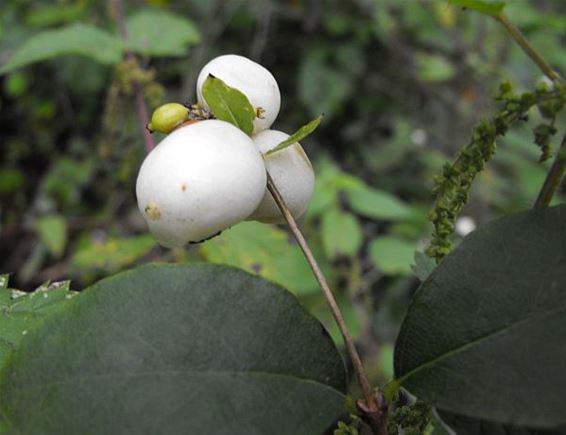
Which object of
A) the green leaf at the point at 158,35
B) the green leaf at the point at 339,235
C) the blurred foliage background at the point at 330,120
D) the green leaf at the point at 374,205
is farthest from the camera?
the blurred foliage background at the point at 330,120

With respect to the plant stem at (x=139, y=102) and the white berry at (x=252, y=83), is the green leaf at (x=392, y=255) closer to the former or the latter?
the plant stem at (x=139, y=102)

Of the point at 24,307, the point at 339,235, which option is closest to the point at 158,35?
the point at 339,235

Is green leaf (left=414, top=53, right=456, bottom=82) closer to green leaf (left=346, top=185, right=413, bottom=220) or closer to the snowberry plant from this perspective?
green leaf (left=346, top=185, right=413, bottom=220)

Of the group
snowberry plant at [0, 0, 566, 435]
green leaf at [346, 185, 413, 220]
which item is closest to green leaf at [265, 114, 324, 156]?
snowberry plant at [0, 0, 566, 435]

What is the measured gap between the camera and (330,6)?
3.13m

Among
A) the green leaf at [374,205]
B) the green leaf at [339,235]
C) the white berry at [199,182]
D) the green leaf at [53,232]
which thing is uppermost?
the white berry at [199,182]

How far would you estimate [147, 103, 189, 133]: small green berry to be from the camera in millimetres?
539

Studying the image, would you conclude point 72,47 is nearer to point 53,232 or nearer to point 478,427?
→ point 53,232

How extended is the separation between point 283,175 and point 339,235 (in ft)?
4.04

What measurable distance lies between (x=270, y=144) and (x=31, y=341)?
0.74 ft

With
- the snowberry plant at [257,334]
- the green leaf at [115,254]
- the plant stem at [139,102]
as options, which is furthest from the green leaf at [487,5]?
the green leaf at [115,254]

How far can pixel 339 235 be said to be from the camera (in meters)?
1.79

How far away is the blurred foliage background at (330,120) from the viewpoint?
6.57 feet

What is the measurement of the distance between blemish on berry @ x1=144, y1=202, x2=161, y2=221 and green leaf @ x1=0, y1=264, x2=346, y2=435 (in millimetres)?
46
